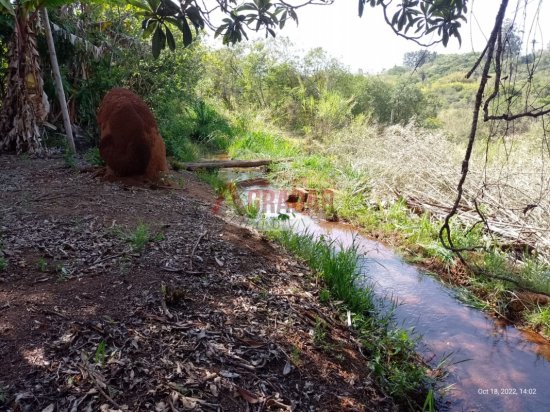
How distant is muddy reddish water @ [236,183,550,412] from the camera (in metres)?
2.98

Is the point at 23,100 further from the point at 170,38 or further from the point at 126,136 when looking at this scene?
the point at 170,38

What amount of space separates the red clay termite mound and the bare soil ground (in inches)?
43.7

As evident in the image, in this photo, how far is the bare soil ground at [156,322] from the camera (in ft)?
6.46

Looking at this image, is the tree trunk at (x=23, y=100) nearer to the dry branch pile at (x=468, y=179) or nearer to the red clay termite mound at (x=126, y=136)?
the red clay termite mound at (x=126, y=136)

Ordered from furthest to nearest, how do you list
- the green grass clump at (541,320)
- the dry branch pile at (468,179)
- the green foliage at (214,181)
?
the green foliage at (214,181)
the dry branch pile at (468,179)
the green grass clump at (541,320)

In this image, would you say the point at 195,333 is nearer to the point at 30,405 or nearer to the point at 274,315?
the point at 274,315

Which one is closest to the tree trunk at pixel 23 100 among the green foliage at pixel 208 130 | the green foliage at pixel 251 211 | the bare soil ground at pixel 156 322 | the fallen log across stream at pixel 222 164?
the fallen log across stream at pixel 222 164

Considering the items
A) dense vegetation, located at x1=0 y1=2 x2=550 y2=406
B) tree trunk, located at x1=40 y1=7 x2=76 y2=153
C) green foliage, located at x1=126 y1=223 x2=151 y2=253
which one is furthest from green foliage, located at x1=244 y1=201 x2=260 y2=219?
tree trunk, located at x1=40 y1=7 x2=76 y2=153

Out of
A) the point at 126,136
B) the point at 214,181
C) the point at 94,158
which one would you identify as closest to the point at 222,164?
the point at 214,181

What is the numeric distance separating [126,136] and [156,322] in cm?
326

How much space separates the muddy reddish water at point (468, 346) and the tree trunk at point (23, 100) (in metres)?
5.64

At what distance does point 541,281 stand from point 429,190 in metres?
2.87

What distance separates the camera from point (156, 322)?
8.12ft

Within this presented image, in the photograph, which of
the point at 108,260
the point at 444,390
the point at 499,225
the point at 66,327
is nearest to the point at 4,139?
the point at 108,260
